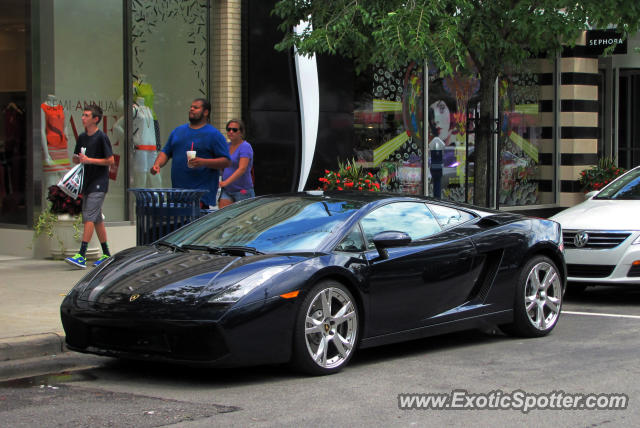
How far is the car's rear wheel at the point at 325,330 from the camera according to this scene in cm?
649

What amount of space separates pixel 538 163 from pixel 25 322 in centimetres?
1500

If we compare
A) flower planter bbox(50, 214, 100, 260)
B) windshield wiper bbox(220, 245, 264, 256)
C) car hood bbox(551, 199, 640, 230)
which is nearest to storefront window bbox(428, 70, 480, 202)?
car hood bbox(551, 199, 640, 230)

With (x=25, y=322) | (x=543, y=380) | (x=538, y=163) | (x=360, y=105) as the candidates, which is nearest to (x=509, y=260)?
(x=543, y=380)

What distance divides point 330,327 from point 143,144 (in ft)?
26.4

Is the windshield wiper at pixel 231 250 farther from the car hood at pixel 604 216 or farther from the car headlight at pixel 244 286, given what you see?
the car hood at pixel 604 216

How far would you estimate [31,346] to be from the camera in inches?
286

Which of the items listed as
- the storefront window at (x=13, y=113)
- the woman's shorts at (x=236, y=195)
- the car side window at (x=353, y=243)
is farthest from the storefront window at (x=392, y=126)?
the car side window at (x=353, y=243)

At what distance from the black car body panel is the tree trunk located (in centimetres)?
458

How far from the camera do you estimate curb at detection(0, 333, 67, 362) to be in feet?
23.4

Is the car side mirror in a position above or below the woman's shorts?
below

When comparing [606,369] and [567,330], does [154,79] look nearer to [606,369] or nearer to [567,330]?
[567,330]

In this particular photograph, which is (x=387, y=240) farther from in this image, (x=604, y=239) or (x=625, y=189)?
(x=625, y=189)

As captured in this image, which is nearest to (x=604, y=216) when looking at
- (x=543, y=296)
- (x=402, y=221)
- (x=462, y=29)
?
(x=543, y=296)

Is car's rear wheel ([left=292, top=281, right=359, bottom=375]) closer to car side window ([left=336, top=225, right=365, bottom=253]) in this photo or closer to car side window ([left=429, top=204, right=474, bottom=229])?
car side window ([left=336, top=225, right=365, bottom=253])
